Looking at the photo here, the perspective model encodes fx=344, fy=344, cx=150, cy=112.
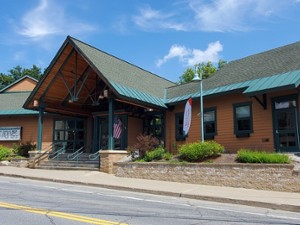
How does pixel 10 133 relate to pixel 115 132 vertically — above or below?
above

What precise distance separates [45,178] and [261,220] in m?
11.3

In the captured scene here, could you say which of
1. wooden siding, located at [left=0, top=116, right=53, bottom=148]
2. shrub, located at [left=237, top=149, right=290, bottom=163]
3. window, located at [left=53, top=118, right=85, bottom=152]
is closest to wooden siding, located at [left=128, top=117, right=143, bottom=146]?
window, located at [left=53, top=118, right=85, bottom=152]

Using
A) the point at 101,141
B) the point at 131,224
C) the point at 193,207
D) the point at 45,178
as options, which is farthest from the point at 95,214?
the point at 101,141

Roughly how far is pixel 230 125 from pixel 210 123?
1.46m

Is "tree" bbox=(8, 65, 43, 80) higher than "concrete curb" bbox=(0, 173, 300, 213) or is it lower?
higher

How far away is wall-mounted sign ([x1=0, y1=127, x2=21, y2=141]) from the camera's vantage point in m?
28.0

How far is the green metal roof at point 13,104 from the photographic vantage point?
27.8 m

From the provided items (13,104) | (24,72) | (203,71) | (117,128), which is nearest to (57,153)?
(117,128)

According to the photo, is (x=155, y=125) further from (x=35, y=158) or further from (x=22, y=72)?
(x=22, y=72)

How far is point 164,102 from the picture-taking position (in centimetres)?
2230

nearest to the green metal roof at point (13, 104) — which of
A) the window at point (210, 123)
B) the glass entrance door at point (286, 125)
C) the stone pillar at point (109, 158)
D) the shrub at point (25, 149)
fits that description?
the shrub at point (25, 149)

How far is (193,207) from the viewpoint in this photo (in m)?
9.67

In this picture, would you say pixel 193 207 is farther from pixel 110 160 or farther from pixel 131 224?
pixel 110 160

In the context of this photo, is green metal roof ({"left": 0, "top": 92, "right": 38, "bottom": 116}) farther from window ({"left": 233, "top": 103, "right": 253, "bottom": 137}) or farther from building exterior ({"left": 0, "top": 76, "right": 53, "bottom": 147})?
window ({"left": 233, "top": 103, "right": 253, "bottom": 137})
